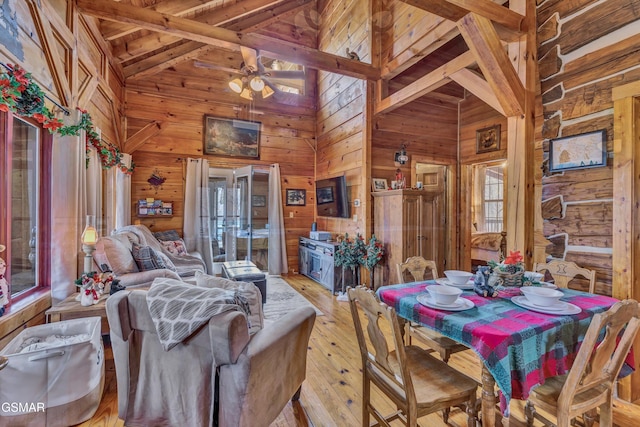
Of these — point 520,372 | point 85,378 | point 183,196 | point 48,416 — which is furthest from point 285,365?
point 183,196

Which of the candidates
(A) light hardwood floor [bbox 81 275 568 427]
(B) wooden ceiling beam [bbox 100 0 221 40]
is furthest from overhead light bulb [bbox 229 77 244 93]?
(A) light hardwood floor [bbox 81 275 568 427]

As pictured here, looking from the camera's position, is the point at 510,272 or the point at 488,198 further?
the point at 488,198

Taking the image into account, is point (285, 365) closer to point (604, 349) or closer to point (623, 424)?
point (604, 349)

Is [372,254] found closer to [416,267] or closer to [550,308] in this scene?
[416,267]

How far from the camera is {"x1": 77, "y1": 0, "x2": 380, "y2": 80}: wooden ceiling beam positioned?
119 inches

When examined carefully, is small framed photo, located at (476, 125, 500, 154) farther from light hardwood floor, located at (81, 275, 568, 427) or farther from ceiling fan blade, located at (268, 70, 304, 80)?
light hardwood floor, located at (81, 275, 568, 427)

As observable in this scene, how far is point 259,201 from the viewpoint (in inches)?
248

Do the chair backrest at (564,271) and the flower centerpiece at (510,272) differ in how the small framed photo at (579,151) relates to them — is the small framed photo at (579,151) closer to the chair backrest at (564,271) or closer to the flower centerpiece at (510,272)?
the chair backrest at (564,271)

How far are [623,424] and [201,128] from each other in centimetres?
650

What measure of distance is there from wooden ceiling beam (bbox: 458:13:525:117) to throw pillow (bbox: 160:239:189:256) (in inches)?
191

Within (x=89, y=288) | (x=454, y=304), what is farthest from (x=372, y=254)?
(x=89, y=288)

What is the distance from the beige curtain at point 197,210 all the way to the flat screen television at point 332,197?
2.22m

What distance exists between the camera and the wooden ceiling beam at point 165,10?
3599 millimetres

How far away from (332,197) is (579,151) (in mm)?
3611
